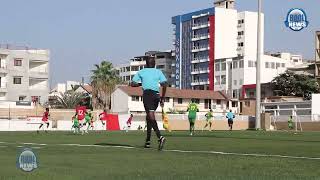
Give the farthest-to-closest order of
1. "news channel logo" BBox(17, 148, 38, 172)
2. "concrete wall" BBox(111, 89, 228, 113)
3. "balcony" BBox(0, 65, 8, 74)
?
"concrete wall" BBox(111, 89, 228, 113), "balcony" BBox(0, 65, 8, 74), "news channel logo" BBox(17, 148, 38, 172)

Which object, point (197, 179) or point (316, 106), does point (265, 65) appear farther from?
point (197, 179)

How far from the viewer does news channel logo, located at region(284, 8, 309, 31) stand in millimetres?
25125

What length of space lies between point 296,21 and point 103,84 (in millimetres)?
91147

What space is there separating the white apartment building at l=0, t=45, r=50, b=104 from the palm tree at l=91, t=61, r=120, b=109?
11.5 meters

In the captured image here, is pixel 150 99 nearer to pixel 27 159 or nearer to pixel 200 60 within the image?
pixel 27 159

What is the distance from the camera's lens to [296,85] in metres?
116

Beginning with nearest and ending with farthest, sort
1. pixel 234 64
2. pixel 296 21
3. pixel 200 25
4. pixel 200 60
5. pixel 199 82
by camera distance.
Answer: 1. pixel 296 21
2. pixel 234 64
3. pixel 200 60
4. pixel 199 82
5. pixel 200 25

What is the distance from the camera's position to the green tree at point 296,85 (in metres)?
114

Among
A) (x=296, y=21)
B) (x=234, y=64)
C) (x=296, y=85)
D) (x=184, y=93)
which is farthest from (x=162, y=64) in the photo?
(x=296, y=21)

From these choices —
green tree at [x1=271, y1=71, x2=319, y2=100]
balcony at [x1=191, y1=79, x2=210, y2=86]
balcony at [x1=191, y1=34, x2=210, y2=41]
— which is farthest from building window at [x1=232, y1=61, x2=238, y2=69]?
green tree at [x1=271, y1=71, x2=319, y2=100]

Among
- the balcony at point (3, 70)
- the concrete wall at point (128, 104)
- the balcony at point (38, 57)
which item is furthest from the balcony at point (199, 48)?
the balcony at point (3, 70)

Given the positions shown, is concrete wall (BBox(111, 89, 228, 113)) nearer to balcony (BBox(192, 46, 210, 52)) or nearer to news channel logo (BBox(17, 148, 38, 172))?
balcony (BBox(192, 46, 210, 52))

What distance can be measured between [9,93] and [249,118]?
151ft

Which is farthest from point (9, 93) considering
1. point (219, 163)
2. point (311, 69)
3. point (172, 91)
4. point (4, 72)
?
point (219, 163)
